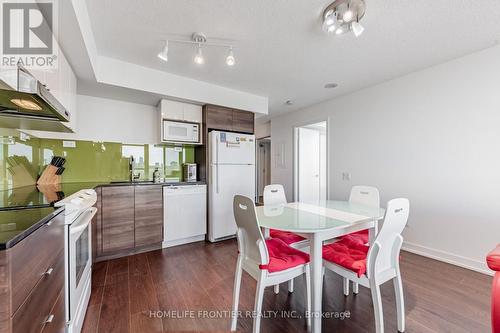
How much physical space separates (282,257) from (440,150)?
249 centimetres

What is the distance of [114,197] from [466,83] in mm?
4285

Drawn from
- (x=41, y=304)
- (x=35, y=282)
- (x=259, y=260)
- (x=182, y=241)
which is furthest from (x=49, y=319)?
(x=182, y=241)

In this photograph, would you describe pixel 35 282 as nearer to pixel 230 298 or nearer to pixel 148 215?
pixel 230 298

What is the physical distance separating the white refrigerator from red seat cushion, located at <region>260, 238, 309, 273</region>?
1572 mm

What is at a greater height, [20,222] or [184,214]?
[20,222]

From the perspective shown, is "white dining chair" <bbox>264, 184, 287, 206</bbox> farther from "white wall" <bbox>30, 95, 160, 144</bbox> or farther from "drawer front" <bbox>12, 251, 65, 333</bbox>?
"white wall" <bbox>30, 95, 160, 144</bbox>

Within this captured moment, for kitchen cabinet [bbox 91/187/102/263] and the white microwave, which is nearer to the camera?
kitchen cabinet [bbox 91/187/102/263]

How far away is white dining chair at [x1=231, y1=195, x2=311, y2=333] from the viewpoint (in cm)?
127

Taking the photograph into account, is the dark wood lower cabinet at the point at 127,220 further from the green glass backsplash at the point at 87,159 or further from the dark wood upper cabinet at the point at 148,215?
the green glass backsplash at the point at 87,159

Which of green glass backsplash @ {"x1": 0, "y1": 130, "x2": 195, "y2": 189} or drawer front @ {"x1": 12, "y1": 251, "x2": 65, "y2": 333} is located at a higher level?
green glass backsplash @ {"x1": 0, "y1": 130, "x2": 195, "y2": 189}

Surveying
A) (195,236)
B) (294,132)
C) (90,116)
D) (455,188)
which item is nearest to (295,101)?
(294,132)

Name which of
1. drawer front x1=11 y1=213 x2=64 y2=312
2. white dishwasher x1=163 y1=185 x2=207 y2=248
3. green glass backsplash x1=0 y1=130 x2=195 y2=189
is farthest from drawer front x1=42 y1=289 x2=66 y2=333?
white dishwasher x1=163 y1=185 x2=207 y2=248

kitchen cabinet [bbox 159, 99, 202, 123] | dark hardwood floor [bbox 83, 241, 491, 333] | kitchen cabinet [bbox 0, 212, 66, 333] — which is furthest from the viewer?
kitchen cabinet [bbox 159, 99, 202, 123]

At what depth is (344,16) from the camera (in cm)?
161
